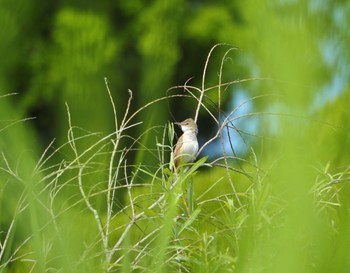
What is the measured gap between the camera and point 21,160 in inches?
12.9

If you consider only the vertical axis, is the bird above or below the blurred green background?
below

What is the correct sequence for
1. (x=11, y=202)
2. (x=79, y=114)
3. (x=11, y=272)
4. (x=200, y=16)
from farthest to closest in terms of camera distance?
1. (x=200, y=16)
2. (x=11, y=272)
3. (x=11, y=202)
4. (x=79, y=114)

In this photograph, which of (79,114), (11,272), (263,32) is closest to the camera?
(263,32)

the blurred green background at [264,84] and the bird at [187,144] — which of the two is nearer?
the blurred green background at [264,84]

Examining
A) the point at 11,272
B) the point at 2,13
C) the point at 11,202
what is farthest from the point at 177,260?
the point at 2,13

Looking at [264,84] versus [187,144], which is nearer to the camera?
[264,84]

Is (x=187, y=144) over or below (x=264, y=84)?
below

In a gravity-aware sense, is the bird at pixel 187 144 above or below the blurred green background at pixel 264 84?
below

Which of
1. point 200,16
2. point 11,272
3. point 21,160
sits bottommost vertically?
point 200,16

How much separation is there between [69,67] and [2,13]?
0.13 ft

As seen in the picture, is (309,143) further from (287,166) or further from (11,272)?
(11,272)

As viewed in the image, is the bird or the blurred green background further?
the bird

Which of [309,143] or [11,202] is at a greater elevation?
[309,143]

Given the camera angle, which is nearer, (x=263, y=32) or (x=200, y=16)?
(x=263, y=32)
